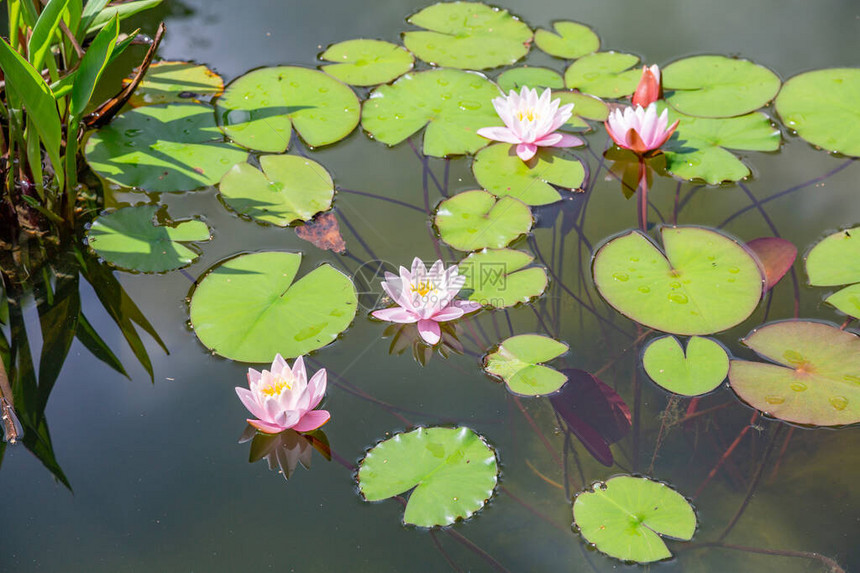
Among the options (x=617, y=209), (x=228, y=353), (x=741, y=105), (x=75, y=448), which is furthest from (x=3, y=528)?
(x=741, y=105)

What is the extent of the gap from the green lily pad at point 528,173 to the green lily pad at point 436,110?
0.36 ft

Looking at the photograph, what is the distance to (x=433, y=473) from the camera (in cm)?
206

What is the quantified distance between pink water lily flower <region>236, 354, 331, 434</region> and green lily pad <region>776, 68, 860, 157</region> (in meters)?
2.54

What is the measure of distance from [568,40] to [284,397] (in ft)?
8.63

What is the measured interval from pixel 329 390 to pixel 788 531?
4.67 ft

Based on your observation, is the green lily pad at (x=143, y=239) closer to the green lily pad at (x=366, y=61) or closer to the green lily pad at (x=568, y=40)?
the green lily pad at (x=366, y=61)

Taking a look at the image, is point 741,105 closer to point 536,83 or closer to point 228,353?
point 536,83

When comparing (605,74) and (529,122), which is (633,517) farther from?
(605,74)

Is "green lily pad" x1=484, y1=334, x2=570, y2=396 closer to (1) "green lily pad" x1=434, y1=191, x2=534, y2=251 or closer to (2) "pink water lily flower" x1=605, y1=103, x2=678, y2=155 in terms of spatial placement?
(1) "green lily pad" x1=434, y1=191, x2=534, y2=251

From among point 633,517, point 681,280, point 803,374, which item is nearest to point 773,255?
point 681,280

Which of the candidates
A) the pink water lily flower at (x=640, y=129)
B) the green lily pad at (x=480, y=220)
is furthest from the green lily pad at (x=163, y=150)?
the pink water lily flower at (x=640, y=129)

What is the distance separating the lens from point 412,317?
2.50m

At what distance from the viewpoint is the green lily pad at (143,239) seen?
8.92ft

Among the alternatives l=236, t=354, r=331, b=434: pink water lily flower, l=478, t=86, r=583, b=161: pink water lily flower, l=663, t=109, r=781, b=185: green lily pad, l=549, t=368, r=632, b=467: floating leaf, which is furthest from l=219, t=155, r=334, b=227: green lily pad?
l=663, t=109, r=781, b=185: green lily pad
